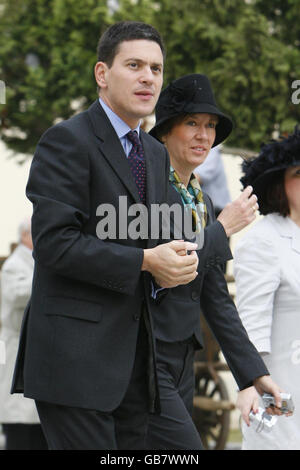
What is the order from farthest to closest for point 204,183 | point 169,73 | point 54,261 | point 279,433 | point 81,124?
1. point 169,73
2. point 204,183
3. point 279,433
4. point 81,124
5. point 54,261

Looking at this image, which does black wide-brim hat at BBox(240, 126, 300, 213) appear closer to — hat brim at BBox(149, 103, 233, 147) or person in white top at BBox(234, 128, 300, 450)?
person in white top at BBox(234, 128, 300, 450)

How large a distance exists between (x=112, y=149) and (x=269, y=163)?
5.32 ft

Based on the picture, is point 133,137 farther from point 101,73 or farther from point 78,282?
point 78,282

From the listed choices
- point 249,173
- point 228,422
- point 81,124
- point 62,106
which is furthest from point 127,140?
point 62,106

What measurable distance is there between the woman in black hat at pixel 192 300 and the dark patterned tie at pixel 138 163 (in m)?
0.50

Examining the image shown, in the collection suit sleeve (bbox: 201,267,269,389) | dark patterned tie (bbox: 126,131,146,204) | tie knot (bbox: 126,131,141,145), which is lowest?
suit sleeve (bbox: 201,267,269,389)

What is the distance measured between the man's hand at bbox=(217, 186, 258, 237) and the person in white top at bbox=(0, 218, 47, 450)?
3.53 m

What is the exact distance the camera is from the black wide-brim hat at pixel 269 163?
15.0ft

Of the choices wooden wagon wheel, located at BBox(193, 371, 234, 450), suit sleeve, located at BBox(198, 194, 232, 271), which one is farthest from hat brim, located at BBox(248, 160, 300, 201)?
wooden wagon wheel, located at BBox(193, 371, 234, 450)

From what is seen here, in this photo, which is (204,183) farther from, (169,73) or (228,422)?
(169,73)

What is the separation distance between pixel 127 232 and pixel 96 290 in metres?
0.21

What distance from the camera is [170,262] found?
9.69ft

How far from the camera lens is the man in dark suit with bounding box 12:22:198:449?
293 cm

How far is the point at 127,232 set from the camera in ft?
10.0
